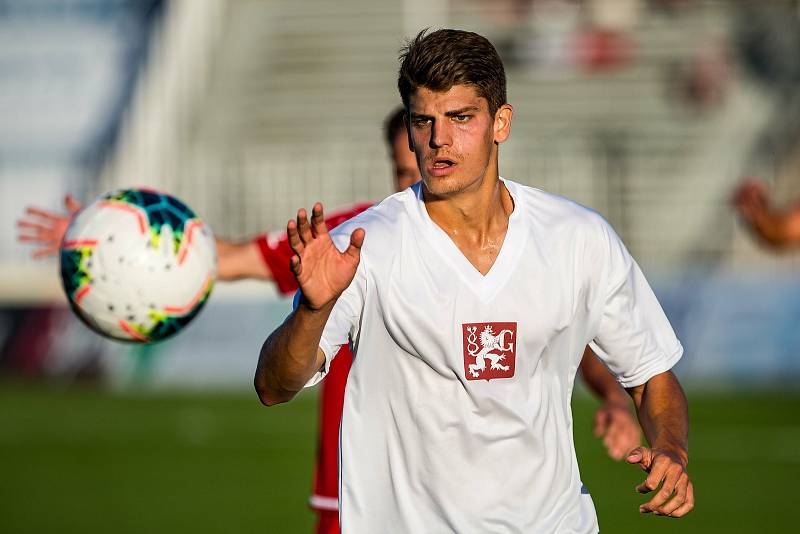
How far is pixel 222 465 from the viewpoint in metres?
11.6

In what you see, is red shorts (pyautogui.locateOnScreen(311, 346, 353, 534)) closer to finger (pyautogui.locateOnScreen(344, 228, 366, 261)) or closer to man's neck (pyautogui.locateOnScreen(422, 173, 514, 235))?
man's neck (pyautogui.locateOnScreen(422, 173, 514, 235))

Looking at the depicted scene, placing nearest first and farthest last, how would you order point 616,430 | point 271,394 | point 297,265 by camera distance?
1. point 297,265
2. point 271,394
3. point 616,430

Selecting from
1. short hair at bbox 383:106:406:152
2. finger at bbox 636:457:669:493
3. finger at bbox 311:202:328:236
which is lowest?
finger at bbox 636:457:669:493

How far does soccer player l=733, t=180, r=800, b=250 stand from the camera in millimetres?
6461

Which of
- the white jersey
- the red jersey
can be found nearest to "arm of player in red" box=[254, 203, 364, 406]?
the white jersey

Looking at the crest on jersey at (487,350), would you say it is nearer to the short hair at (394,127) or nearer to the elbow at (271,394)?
the elbow at (271,394)

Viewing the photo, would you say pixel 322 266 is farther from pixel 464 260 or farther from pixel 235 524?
pixel 235 524

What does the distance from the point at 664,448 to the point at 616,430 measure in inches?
27.1

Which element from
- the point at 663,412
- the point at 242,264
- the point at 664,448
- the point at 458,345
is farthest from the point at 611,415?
the point at 242,264

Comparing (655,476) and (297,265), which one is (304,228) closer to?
(297,265)

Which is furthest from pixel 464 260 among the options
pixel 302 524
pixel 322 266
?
pixel 302 524

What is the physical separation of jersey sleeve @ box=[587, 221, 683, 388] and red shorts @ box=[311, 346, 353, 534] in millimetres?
1392

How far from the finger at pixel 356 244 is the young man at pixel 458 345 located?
0.10 meters

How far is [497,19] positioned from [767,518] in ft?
44.9
